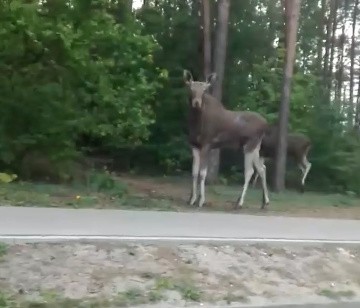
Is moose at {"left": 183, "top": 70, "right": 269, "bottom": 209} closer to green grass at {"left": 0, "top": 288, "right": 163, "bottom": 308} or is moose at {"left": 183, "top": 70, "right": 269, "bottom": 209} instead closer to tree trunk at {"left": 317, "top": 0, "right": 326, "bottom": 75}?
green grass at {"left": 0, "top": 288, "right": 163, "bottom": 308}

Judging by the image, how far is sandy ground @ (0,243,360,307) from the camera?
910cm

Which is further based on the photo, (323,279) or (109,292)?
(323,279)

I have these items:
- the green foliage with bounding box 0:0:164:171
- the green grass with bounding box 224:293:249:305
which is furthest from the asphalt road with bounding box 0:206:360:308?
the green foliage with bounding box 0:0:164:171

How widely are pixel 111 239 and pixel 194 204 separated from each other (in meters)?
8.01

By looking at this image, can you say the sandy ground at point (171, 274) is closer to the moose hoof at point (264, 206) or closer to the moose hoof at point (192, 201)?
the moose hoof at point (192, 201)

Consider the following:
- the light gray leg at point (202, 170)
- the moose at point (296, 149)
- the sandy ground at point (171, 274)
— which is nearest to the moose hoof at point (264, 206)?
the light gray leg at point (202, 170)

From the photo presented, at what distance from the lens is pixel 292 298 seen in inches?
408

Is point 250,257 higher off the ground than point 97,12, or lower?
lower

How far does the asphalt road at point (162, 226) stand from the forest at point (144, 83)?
6384 millimetres

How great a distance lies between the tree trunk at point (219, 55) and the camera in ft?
85.3

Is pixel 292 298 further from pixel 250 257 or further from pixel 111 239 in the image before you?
pixel 111 239

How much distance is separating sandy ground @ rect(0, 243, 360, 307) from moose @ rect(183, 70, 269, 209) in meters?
6.63

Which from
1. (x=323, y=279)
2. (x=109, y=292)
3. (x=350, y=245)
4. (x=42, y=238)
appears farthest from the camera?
(x=350, y=245)

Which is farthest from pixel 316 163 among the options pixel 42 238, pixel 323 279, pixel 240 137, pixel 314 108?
pixel 42 238
